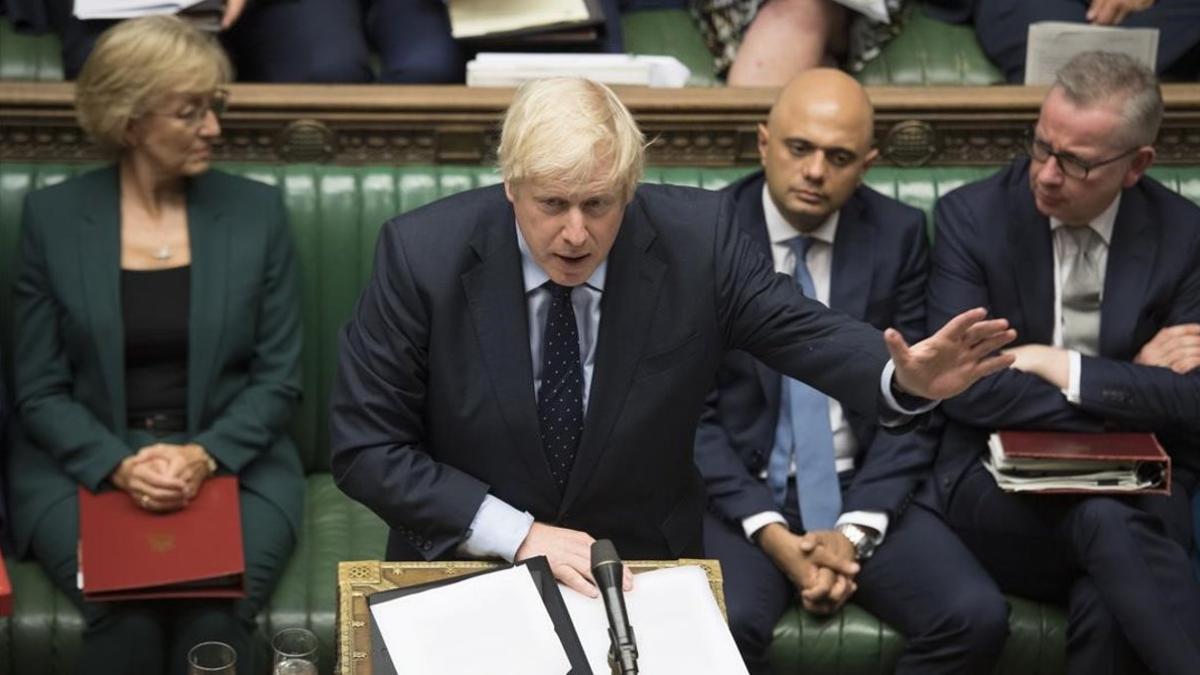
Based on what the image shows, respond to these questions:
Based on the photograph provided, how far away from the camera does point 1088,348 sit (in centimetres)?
408

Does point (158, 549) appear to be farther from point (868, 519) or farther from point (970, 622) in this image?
point (970, 622)

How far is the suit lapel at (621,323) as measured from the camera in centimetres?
307

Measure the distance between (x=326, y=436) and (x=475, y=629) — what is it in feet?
5.71

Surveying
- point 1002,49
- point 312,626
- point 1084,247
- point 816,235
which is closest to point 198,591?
point 312,626

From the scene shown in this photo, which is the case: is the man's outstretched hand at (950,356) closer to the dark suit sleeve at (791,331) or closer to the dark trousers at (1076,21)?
the dark suit sleeve at (791,331)

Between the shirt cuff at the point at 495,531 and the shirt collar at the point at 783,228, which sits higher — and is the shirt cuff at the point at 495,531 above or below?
below

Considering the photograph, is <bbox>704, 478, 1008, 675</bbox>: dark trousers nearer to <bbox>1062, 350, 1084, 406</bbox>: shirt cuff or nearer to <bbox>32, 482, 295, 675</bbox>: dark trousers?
<bbox>1062, 350, 1084, 406</bbox>: shirt cuff

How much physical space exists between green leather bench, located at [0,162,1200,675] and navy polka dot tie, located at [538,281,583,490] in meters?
0.94

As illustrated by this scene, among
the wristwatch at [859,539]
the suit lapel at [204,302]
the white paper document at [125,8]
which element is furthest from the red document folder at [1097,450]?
the white paper document at [125,8]

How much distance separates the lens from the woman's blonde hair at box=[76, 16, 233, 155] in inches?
151

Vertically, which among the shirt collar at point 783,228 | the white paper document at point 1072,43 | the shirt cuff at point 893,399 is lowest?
the shirt collar at point 783,228

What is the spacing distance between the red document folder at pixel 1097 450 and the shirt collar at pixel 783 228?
56 cm

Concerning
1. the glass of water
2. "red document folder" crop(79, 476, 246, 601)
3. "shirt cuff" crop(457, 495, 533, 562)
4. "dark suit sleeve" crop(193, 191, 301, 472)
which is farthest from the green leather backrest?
the glass of water

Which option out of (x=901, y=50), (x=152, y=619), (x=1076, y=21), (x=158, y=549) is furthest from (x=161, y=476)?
(x=1076, y=21)
